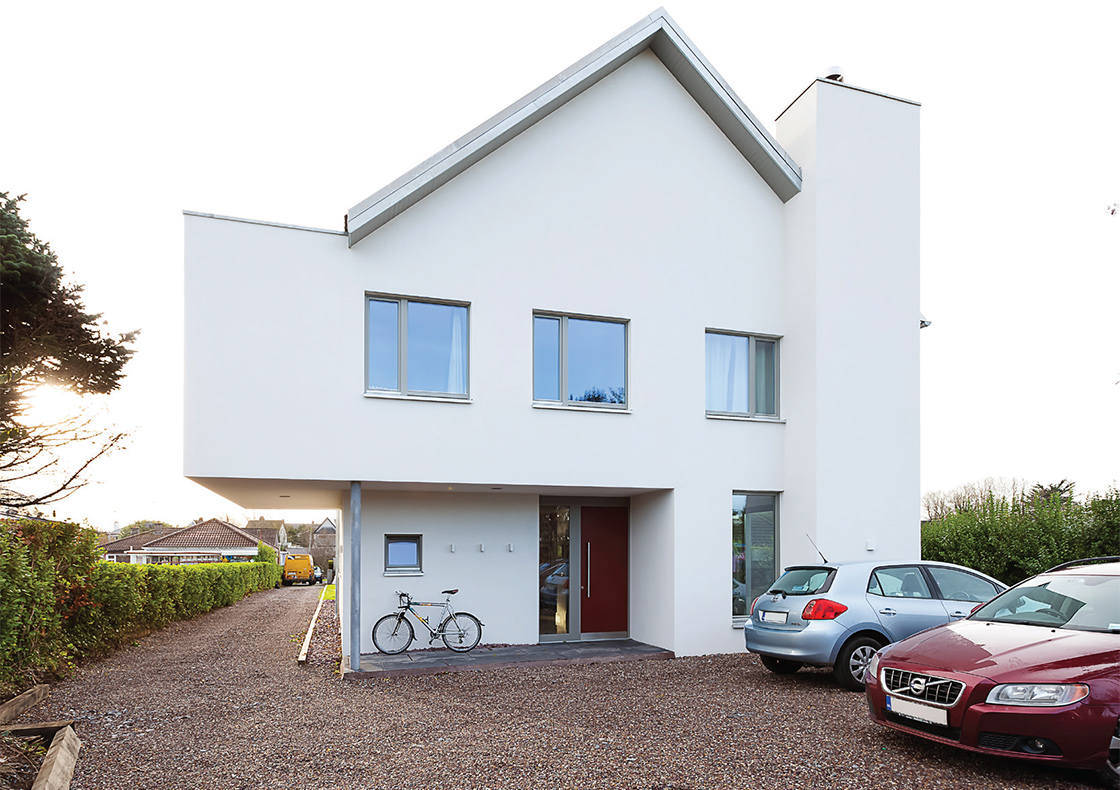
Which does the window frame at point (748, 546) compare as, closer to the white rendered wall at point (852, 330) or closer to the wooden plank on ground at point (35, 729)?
the white rendered wall at point (852, 330)

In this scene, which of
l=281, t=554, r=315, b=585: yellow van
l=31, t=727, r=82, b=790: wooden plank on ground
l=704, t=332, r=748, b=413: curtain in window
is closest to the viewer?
l=31, t=727, r=82, b=790: wooden plank on ground

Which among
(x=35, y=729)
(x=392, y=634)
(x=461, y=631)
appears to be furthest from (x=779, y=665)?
(x=35, y=729)

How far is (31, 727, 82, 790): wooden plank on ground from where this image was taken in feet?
18.3

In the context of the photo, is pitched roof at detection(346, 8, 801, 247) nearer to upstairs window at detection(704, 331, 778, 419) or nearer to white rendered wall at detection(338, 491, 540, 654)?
upstairs window at detection(704, 331, 778, 419)

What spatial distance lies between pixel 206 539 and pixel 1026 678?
61.2 m

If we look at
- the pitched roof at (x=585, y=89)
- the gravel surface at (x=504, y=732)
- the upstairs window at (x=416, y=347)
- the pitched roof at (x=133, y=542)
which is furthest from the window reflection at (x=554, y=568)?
the pitched roof at (x=133, y=542)

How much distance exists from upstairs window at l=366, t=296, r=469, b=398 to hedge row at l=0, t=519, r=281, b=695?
15.6ft

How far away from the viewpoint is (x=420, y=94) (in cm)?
1260

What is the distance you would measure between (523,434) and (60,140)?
661cm

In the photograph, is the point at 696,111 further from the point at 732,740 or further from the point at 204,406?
the point at 732,740

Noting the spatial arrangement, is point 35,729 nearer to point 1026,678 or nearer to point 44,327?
point 1026,678

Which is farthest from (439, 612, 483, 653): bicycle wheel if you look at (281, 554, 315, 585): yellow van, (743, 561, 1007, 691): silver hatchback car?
(281, 554, 315, 585): yellow van

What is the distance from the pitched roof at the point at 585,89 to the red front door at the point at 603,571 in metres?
5.86

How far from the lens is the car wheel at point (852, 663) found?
8.93m
